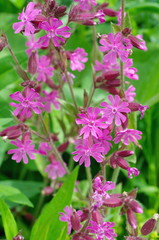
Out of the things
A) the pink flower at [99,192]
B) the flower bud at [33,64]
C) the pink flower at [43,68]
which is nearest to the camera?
the pink flower at [99,192]

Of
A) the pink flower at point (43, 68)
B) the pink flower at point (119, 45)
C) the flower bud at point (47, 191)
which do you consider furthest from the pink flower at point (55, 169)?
the pink flower at point (119, 45)

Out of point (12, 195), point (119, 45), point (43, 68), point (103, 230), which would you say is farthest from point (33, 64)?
point (103, 230)

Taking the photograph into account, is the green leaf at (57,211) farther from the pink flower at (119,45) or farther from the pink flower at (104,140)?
the pink flower at (119,45)

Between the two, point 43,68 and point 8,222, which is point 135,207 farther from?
point 43,68

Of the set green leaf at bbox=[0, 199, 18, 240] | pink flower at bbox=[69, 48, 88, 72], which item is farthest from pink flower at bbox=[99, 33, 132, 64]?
green leaf at bbox=[0, 199, 18, 240]

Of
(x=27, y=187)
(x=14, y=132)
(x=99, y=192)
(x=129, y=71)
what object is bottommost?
(x=27, y=187)

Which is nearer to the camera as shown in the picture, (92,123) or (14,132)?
(92,123)

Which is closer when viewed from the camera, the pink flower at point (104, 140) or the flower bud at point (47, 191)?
the pink flower at point (104, 140)
